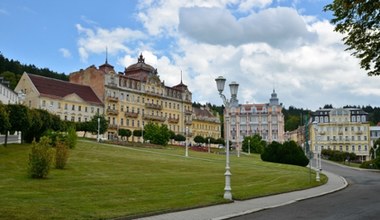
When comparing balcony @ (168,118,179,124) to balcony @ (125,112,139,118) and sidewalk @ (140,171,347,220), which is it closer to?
Answer: balcony @ (125,112,139,118)

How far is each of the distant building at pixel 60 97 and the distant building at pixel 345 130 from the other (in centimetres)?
6911

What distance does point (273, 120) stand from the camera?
493ft

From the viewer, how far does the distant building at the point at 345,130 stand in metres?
133

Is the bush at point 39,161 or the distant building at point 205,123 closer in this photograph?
the bush at point 39,161

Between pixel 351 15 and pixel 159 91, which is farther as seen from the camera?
pixel 159 91

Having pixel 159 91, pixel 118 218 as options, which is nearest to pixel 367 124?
pixel 159 91

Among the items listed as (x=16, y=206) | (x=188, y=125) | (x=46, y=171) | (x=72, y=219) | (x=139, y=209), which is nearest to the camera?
(x=72, y=219)

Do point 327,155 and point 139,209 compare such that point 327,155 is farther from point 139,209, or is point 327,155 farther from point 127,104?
point 139,209

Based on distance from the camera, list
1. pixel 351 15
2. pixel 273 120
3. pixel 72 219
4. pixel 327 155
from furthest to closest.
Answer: pixel 273 120 < pixel 327 155 < pixel 351 15 < pixel 72 219

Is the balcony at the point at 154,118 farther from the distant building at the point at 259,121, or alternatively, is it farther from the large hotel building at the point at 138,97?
the distant building at the point at 259,121

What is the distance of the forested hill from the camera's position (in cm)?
10325

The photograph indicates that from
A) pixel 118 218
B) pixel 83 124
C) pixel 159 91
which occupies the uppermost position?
pixel 159 91

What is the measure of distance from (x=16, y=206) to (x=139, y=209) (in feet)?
13.2

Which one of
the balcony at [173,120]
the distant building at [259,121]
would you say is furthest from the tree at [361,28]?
the distant building at [259,121]
